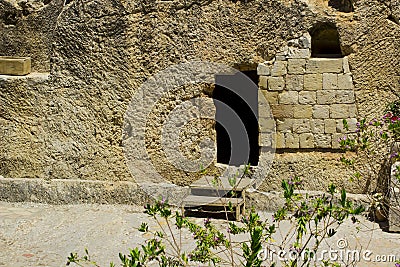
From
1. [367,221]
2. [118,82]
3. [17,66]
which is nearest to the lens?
[367,221]

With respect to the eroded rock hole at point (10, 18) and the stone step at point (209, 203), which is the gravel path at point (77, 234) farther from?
the eroded rock hole at point (10, 18)

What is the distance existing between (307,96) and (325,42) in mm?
880

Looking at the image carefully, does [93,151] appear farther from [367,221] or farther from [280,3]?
[367,221]

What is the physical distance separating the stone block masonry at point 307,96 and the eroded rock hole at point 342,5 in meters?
0.54

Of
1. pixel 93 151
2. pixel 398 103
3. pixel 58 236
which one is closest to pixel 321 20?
pixel 398 103

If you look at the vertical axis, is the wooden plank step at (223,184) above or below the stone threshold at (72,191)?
above

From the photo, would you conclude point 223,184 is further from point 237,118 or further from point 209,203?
point 237,118

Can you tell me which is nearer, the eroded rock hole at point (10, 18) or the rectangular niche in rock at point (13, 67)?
the rectangular niche in rock at point (13, 67)

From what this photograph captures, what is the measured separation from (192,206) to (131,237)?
92 cm

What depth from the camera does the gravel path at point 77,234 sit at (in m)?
5.02

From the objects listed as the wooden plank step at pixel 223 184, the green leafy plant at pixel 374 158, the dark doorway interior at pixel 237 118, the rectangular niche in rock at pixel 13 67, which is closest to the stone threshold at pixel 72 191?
the wooden plank step at pixel 223 184

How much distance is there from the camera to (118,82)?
6.52 meters

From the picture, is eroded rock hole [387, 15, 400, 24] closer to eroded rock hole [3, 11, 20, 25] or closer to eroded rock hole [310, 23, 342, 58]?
eroded rock hole [310, 23, 342, 58]

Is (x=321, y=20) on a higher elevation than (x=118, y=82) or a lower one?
higher
